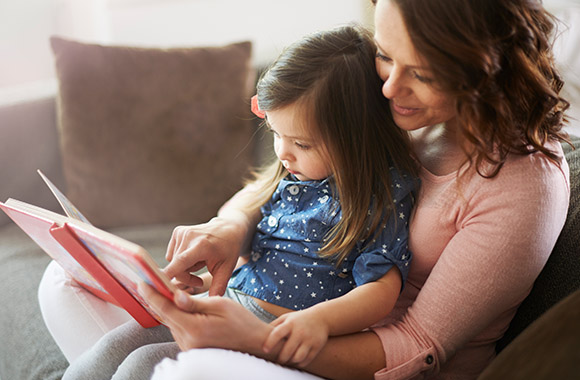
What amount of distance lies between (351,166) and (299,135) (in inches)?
4.2

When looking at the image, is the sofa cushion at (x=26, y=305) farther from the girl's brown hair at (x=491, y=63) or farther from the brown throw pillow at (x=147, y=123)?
the girl's brown hair at (x=491, y=63)

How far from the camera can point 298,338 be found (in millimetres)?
816

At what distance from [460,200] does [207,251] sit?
448 mm

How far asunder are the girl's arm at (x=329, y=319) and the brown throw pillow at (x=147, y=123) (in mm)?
859

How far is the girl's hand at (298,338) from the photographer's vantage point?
0.81 meters

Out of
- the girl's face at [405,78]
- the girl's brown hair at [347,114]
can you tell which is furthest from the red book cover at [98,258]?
the girl's face at [405,78]

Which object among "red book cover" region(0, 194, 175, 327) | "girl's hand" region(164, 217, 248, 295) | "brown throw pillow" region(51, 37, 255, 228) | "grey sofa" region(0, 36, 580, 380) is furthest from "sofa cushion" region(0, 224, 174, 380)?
"girl's hand" region(164, 217, 248, 295)

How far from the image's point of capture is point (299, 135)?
0.97 meters

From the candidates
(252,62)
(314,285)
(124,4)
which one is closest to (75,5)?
(124,4)

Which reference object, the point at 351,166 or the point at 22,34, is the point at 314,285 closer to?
the point at 351,166

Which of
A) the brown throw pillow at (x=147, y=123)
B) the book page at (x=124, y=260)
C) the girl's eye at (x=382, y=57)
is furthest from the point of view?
the brown throw pillow at (x=147, y=123)

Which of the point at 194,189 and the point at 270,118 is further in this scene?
the point at 194,189

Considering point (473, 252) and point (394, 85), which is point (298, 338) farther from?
point (394, 85)

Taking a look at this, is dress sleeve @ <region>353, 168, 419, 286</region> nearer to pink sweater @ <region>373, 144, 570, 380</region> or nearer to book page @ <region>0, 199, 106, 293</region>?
pink sweater @ <region>373, 144, 570, 380</region>
